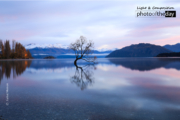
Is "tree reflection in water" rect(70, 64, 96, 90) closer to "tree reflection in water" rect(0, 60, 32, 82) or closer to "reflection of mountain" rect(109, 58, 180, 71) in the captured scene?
"tree reflection in water" rect(0, 60, 32, 82)

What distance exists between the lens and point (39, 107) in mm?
7953

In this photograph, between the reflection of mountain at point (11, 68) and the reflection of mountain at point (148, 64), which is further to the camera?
the reflection of mountain at point (148, 64)

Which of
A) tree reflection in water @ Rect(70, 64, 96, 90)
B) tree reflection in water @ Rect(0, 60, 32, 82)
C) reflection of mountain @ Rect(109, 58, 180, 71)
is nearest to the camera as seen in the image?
tree reflection in water @ Rect(70, 64, 96, 90)

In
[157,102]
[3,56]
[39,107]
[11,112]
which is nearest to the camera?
[11,112]

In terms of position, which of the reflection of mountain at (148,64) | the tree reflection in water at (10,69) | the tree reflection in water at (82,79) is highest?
the tree reflection in water at (10,69)

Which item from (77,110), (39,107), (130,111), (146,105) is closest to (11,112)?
(39,107)

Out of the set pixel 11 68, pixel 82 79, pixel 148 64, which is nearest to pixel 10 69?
pixel 11 68

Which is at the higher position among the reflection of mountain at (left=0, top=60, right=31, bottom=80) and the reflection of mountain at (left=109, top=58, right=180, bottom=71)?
the reflection of mountain at (left=0, top=60, right=31, bottom=80)

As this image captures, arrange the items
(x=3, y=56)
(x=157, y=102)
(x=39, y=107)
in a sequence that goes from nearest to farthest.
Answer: (x=39, y=107) → (x=157, y=102) → (x=3, y=56)

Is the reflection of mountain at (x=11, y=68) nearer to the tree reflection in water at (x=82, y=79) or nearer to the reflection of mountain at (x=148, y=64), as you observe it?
the tree reflection in water at (x=82, y=79)

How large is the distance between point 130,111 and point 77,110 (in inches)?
106

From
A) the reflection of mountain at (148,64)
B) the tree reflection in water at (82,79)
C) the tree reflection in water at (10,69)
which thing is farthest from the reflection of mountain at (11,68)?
the reflection of mountain at (148,64)

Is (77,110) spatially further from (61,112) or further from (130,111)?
(130,111)

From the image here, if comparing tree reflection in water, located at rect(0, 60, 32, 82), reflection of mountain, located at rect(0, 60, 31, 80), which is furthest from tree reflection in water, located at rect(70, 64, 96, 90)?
reflection of mountain, located at rect(0, 60, 31, 80)
